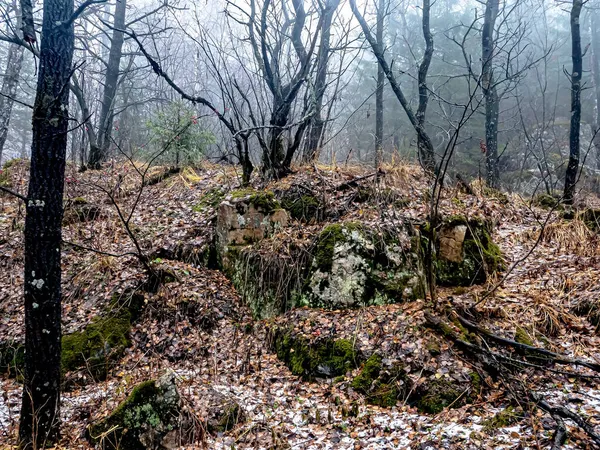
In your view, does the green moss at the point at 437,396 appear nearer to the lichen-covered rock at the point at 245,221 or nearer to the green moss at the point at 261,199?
the lichen-covered rock at the point at 245,221

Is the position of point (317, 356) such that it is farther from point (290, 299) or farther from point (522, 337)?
point (522, 337)

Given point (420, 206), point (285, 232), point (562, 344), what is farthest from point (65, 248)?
point (562, 344)

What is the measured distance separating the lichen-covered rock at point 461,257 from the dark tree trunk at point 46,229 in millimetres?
4514

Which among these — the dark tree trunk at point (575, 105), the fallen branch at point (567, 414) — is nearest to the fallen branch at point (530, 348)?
the fallen branch at point (567, 414)

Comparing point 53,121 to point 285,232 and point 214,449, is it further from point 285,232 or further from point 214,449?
point 285,232

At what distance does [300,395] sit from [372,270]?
1.84 metres

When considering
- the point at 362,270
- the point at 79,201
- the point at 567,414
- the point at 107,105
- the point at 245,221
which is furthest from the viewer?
the point at 107,105

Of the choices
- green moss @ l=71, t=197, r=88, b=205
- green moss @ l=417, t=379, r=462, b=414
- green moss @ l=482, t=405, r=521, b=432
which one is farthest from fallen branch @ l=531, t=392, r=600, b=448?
green moss @ l=71, t=197, r=88, b=205

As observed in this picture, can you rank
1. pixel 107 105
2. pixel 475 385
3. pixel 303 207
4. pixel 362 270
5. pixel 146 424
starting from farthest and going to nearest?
pixel 107 105 < pixel 303 207 < pixel 362 270 < pixel 475 385 < pixel 146 424

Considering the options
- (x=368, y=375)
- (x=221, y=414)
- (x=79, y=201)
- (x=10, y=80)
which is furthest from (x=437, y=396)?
(x=10, y=80)

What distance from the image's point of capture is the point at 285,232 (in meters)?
5.93

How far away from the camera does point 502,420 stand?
3141 mm

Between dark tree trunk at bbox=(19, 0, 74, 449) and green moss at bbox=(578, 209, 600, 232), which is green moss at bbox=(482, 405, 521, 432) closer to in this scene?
dark tree trunk at bbox=(19, 0, 74, 449)

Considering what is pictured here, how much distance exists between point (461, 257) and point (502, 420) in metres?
2.68
